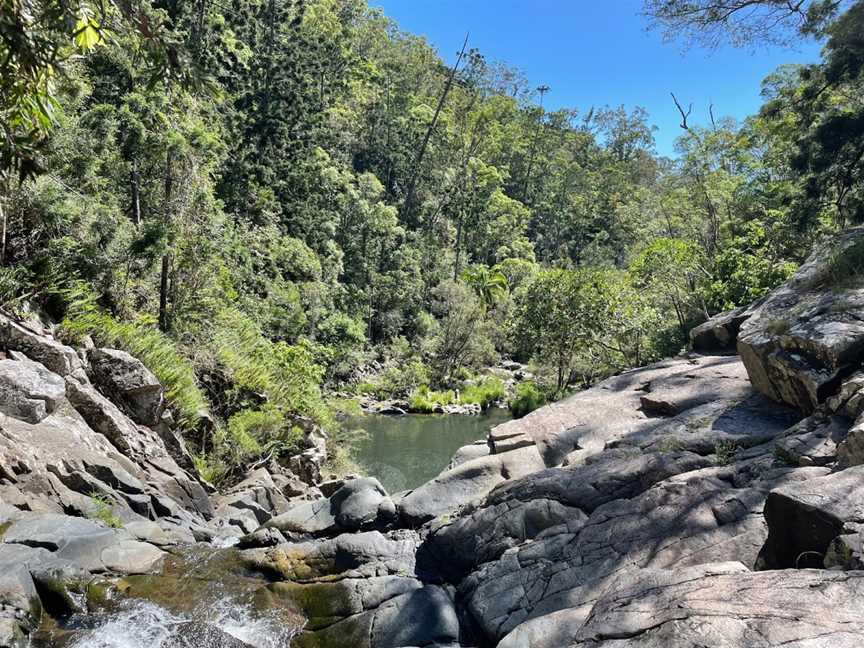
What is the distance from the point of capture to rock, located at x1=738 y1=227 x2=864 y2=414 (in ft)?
21.3

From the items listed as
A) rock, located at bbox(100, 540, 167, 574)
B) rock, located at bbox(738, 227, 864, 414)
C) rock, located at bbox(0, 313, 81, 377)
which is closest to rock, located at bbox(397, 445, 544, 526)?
rock, located at bbox(100, 540, 167, 574)

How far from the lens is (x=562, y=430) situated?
400 inches

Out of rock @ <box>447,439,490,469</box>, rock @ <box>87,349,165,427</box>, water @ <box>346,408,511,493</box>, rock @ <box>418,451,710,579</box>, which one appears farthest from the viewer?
water @ <box>346,408,511,493</box>

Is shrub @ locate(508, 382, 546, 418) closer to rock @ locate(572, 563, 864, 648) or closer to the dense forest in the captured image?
the dense forest

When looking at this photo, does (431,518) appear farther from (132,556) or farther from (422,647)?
(132,556)

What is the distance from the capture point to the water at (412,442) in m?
18.4

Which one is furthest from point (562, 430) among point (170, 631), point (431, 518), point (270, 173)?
point (270, 173)

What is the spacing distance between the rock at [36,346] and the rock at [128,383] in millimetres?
853

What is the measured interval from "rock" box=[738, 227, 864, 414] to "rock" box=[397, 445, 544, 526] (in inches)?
137

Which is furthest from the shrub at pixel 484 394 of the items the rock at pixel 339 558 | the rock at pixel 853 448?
the rock at pixel 853 448

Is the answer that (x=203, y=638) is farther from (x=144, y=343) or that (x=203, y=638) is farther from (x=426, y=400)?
(x=426, y=400)

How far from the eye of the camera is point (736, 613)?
302cm

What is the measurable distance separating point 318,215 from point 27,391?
2808cm

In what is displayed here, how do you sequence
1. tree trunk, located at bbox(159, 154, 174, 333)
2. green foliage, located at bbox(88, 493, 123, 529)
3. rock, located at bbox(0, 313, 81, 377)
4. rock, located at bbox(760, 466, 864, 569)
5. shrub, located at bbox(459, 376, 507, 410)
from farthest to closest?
shrub, located at bbox(459, 376, 507, 410), tree trunk, located at bbox(159, 154, 174, 333), rock, located at bbox(0, 313, 81, 377), green foliage, located at bbox(88, 493, 123, 529), rock, located at bbox(760, 466, 864, 569)
